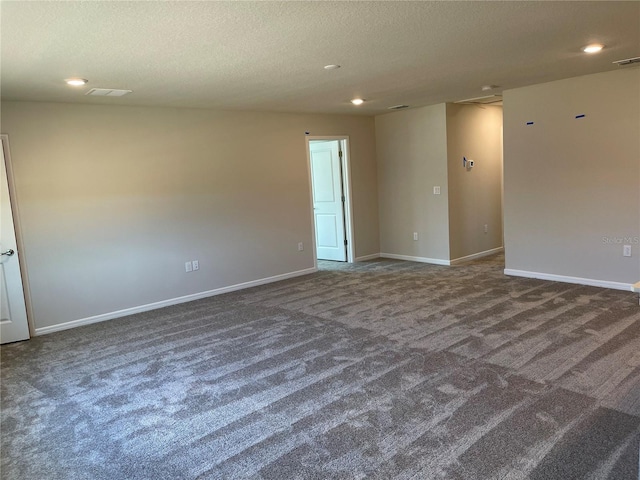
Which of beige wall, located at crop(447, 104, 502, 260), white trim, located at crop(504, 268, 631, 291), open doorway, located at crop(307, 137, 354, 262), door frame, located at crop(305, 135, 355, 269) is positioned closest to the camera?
white trim, located at crop(504, 268, 631, 291)

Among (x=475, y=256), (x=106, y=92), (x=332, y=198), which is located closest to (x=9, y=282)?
(x=106, y=92)

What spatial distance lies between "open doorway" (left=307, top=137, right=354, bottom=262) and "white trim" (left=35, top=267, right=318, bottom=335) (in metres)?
0.90

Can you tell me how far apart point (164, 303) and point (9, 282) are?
158cm

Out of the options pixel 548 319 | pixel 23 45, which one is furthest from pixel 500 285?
pixel 23 45

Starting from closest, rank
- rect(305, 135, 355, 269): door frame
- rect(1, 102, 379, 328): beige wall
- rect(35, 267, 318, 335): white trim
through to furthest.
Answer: rect(1, 102, 379, 328): beige wall, rect(35, 267, 318, 335): white trim, rect(305, 135, 355, 269): door frame

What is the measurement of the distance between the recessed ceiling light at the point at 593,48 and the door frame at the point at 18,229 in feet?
17.0

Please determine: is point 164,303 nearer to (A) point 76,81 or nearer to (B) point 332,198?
(A) point 76,81

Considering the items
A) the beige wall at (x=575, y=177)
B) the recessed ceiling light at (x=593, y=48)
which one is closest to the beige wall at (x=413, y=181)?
the beige wall at (x=575, y=177)

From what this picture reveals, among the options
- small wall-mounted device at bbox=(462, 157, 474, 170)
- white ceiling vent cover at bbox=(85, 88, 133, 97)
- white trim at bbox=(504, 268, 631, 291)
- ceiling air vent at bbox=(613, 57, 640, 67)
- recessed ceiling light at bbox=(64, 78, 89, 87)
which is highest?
white ceiling vent cover at bbox=(85, 88, 133, 97)

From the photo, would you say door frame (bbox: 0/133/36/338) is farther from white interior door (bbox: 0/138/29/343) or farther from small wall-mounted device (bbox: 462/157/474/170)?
small wall-mounted device (bbox: 462/157/474/170)

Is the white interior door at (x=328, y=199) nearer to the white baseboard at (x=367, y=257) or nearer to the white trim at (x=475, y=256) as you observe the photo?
the white baseboard at (x=367, y=257)

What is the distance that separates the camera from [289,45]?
3.13m

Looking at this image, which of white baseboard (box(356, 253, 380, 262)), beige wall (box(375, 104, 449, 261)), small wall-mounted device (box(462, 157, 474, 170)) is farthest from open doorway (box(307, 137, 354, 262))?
small wall-mounted device (box(462, 157, 474, 170))

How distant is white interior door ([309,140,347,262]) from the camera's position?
293 inches
